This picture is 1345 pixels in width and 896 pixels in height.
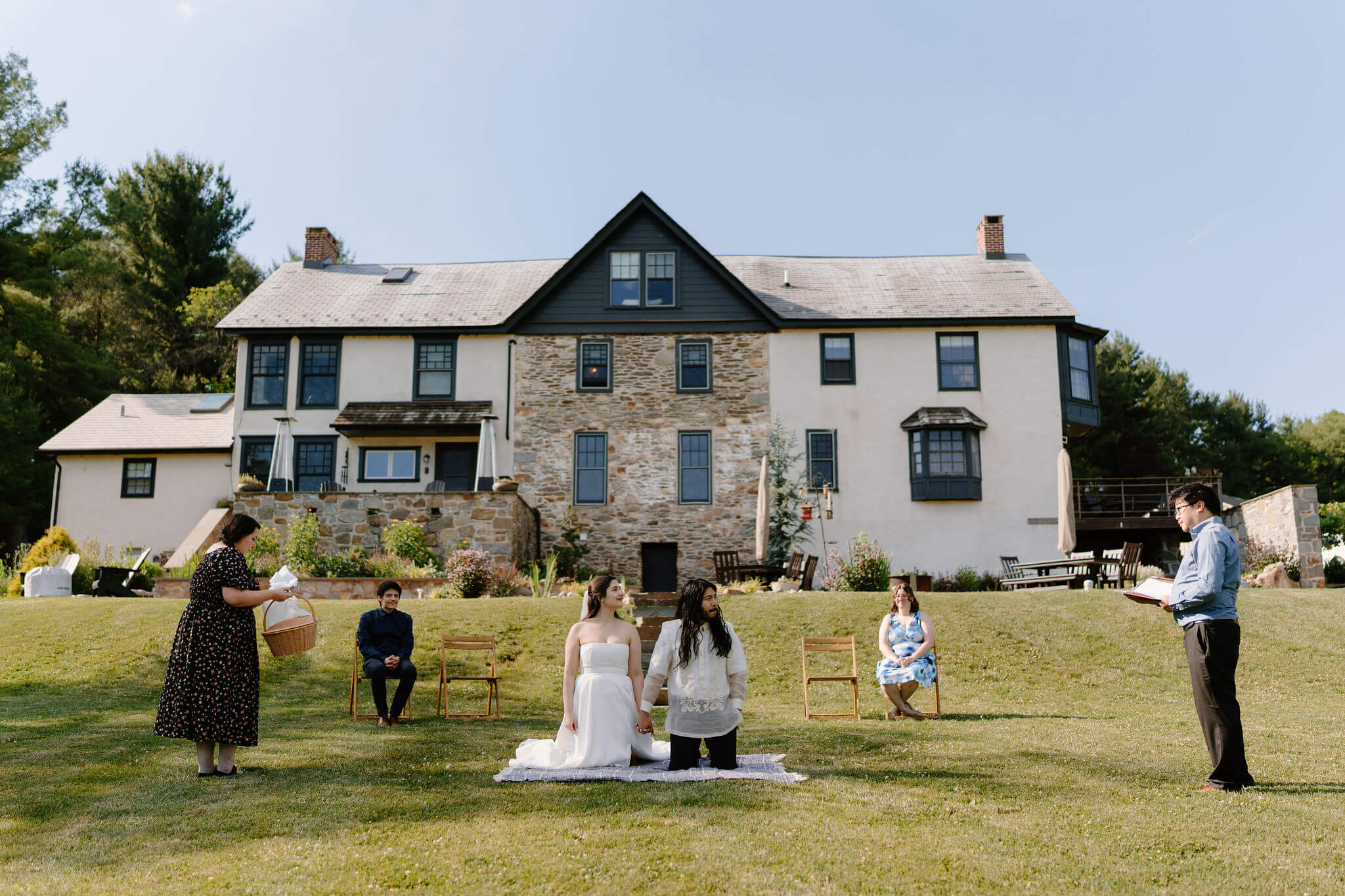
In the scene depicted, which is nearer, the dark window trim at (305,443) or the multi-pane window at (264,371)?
the dark window trim at (305,443)

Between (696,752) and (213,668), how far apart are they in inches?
139

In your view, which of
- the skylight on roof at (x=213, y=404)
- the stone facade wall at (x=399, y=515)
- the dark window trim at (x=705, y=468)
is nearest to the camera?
the stone facade wall at (x=399, y=515)

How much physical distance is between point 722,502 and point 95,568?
13.9 m

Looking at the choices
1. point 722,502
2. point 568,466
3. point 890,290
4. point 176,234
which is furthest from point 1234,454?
point 176,234

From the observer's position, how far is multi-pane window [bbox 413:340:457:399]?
85.8 feet

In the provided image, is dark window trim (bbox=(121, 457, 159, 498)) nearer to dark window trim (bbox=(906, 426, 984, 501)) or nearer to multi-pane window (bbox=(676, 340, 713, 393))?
multi-pane window (bbox=(676, 340, 713, 393))

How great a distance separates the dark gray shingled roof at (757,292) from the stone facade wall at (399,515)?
570 centimetres

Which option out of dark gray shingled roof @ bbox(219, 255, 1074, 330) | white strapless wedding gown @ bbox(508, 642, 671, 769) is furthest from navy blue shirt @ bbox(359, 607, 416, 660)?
dark gray shingled roof @ bbox(219, 255, 1074, 330)

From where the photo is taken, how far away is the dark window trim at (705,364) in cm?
2553

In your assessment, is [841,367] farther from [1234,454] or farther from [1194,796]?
[1234,454]

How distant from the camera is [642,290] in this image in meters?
26.1

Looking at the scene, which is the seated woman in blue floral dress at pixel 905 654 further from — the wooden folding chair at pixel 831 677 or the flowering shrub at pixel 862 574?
the flowering shrub at pixel 862 574

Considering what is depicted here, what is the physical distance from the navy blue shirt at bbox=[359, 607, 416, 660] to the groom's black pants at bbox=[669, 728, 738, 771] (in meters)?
3.98

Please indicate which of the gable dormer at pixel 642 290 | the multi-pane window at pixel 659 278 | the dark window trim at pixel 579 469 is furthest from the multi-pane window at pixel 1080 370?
the dark window trim at pixel 579 469
